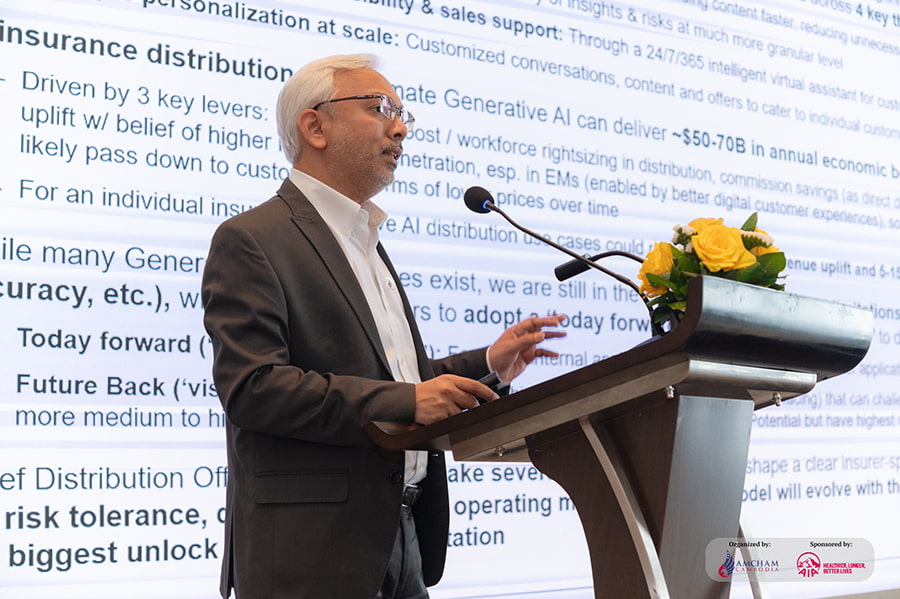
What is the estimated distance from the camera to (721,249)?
163 centimetres

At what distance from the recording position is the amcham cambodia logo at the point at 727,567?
1.56 metres

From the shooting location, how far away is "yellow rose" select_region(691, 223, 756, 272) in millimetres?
1611

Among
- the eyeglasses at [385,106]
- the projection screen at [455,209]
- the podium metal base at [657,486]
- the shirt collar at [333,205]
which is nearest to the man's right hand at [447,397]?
the podium metal base at [657,486]

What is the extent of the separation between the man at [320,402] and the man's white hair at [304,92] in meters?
0.19

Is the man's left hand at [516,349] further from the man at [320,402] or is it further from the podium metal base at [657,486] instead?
the podium metal base at [657,486]

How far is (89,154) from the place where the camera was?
2723 mm

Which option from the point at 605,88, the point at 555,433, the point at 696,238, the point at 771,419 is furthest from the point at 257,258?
the point at 771,419

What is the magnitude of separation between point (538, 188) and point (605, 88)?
0.52 m

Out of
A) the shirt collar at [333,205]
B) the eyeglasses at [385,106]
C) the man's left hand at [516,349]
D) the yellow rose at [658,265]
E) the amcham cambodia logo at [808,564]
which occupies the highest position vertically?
the eyeglasses at [385,106]

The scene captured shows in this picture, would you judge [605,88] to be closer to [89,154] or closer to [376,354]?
[89,154]

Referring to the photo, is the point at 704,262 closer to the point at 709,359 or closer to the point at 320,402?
the point at 709,359

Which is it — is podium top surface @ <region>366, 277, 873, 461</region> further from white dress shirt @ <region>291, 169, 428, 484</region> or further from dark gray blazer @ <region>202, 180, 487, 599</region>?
white dress shirt @ <region>291, 169, 428, 484</region>

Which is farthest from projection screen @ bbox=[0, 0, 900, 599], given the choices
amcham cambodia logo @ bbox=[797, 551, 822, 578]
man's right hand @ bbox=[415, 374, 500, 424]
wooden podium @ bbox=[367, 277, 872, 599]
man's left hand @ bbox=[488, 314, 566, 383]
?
amcham cambodia logo @ bbox=[797, 551, 822, 578]

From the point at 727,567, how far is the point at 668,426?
277 mm
